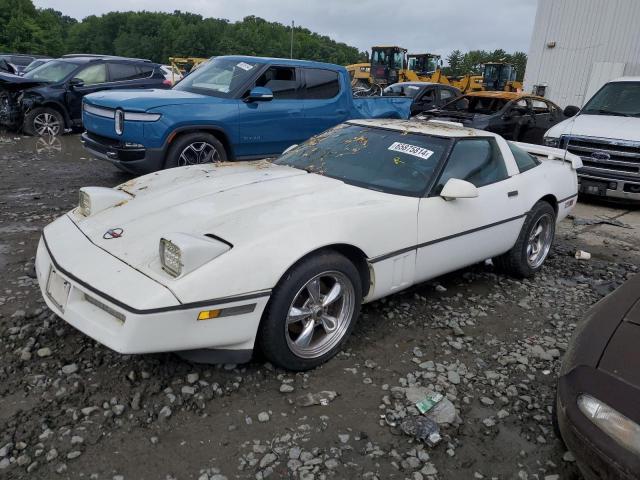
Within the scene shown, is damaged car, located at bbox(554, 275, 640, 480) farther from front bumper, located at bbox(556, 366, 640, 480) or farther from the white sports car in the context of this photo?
the white sports car

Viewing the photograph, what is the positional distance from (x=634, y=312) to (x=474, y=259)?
1574mm

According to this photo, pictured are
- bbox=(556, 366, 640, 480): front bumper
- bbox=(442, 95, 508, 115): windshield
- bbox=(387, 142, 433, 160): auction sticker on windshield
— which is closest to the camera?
bbox=(556, 366, 640, 480): front bumper

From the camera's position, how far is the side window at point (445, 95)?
13867 millimetres

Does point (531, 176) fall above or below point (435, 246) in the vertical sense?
above

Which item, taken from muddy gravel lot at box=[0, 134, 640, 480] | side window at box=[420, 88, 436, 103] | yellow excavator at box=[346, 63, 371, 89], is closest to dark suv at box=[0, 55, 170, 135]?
side window at box=[420, 88, 436, 103]

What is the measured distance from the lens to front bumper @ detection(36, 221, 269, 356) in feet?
7.68

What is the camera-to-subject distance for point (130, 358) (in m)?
2.90

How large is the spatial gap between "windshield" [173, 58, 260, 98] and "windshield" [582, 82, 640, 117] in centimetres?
547

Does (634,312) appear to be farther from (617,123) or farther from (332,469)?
(617,123)

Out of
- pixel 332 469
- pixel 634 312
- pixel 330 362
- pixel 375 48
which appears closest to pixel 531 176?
pixel 634 312

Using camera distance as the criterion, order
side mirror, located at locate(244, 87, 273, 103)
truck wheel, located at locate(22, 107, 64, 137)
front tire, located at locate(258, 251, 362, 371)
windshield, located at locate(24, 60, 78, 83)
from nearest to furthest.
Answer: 1. front tire, located at locate(258, 251, 362, 371)
2. side mirror, located at locate(244, 87, 273, 103)
3. truck wheel, located at locate(22, 107, 64, 137)
4. windshield, located at locate(24, 60, 78, 83)

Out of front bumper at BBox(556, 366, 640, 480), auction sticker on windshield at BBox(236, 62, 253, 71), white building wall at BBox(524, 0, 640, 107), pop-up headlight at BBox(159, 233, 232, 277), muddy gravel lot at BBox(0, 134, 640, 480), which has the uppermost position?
white building wall at BBox(524, 0, 640, 107)

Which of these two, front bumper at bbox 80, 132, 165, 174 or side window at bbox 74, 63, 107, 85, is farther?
side window at bbox 74, 63, 107, 85

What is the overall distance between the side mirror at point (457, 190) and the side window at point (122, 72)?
8884 mm
